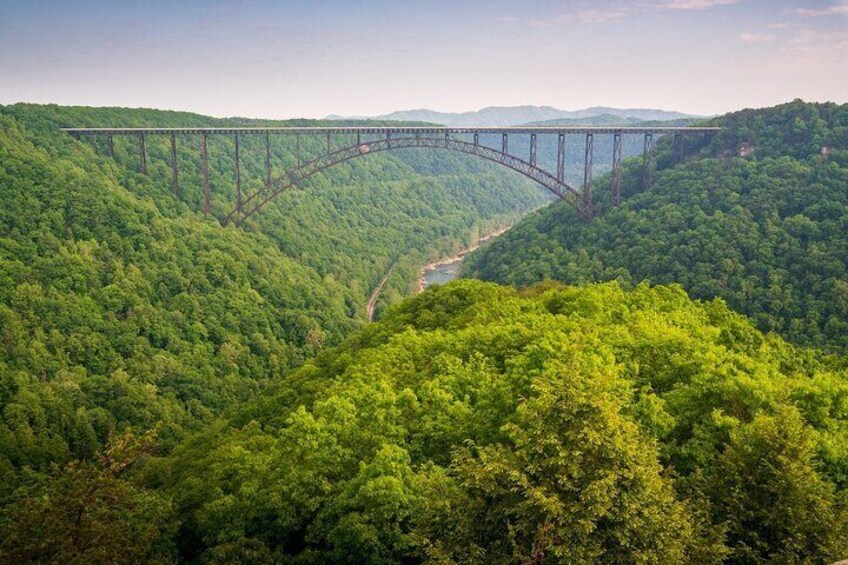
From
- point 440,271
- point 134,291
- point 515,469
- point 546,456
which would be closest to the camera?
point 546,456

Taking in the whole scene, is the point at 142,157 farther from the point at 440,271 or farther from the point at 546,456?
the point at 546,456

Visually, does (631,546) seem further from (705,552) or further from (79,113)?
(79,113)

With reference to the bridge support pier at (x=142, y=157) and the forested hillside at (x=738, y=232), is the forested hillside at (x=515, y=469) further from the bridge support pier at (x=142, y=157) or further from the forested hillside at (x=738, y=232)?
the bridge support pier at (x=142, y=157)

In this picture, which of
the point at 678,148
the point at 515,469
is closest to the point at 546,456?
the point at 515,469

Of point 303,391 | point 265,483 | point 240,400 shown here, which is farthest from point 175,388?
point 265,483

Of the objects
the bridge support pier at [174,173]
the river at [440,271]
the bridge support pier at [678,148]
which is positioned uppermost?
the bridge support pier at [678,148]

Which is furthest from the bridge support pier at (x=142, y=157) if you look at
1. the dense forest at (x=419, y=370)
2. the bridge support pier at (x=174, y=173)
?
the bridge support pier at (x=174, y=173)
